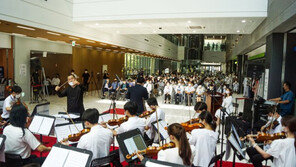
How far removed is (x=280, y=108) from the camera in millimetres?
6906

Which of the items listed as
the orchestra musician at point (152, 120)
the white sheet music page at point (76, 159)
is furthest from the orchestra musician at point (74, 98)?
the white sheet music page at point (76, 159)

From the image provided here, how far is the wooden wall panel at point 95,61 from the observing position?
15.6m

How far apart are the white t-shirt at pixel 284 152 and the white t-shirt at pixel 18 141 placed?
318cm

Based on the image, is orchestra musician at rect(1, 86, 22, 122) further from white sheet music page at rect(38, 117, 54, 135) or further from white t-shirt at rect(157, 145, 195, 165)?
white t-shirt at rect(157, 145, 195, 165)

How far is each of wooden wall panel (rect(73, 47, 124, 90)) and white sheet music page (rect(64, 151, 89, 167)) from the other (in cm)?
1374

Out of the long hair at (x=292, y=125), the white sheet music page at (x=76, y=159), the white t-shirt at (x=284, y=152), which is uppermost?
the long hair at (x=292, y=125)

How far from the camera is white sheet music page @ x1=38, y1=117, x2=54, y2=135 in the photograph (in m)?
3.91

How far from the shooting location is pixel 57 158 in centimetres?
221

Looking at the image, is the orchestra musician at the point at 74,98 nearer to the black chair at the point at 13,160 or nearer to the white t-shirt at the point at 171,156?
the black chair at the point at 13,160

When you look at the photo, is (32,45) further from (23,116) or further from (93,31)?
(23,116)

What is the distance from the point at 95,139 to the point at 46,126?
1.58m

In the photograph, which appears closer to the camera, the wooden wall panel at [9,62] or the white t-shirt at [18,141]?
the white t-shirt at [18,141]

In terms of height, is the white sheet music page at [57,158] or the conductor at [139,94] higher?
the conductor at [139,94]

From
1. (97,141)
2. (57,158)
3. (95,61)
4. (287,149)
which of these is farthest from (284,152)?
(95,61)
